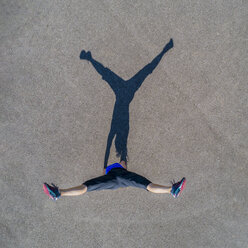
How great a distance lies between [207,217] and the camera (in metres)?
3.29

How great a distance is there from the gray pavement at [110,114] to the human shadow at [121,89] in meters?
0.09

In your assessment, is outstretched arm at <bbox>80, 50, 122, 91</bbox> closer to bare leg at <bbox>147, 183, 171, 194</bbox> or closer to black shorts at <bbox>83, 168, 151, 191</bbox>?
black shorts at <bbox>83, 168, 151, 191</bbox>

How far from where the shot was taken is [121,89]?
10.6 ft

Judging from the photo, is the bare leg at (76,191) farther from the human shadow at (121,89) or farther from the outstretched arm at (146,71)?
the outstretched arm at (146,71)

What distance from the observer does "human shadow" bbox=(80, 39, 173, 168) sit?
10.5ft

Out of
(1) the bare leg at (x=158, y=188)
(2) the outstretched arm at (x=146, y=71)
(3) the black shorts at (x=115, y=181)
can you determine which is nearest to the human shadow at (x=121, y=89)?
(2) the outstretched arm at (x=146, y=71)

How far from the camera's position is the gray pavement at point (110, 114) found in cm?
319

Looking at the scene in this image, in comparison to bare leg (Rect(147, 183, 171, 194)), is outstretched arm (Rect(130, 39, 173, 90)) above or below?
above

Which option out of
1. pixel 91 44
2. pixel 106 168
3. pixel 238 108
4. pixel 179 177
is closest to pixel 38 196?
pixel 106 168

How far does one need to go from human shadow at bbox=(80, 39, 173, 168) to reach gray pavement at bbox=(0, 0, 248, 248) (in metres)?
0.09

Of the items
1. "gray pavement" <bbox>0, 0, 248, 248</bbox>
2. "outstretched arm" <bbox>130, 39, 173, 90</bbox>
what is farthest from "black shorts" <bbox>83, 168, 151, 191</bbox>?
"outstretched arm" <bbox>130, 39, 173, 90</bbox>

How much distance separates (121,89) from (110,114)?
47 cm

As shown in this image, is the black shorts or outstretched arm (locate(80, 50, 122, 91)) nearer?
the black shorts

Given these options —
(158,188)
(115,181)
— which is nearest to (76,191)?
(115,181)
